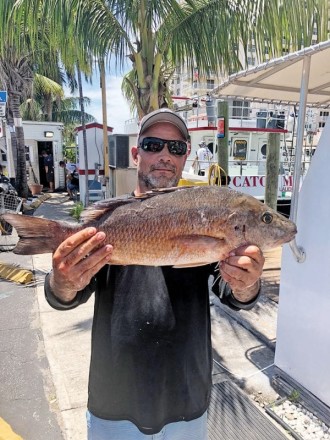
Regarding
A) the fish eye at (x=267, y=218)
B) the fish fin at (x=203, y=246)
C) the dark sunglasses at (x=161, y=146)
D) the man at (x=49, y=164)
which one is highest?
the dark sunglasses at (x=161, y=146)

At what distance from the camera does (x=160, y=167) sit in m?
1.93

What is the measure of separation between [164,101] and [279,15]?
7.86ft

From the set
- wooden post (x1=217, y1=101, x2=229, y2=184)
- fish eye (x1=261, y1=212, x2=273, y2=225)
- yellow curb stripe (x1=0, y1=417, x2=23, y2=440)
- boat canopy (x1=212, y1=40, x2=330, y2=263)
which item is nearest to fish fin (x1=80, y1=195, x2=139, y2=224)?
fish eye (x1=261, y1=212, x2=273, y2=225)

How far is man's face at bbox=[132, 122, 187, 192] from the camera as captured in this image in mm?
1935

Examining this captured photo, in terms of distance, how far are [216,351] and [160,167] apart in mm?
2820

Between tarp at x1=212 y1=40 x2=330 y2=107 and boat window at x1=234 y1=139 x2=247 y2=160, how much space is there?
8.23m

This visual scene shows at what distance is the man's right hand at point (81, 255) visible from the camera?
1.52m

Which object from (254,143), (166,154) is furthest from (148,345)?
(254,143)

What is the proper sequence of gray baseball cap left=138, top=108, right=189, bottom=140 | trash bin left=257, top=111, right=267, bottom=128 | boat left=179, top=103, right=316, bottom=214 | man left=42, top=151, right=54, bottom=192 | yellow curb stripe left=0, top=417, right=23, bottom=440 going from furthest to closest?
man left=42, top=151, right=54, bottom=192, trash bin left=257, top=111, right=267, bottom=128, boat left=179, top=103, right=316, bottom=214, yellow curb stripe left=0, top=417, right=23, bottom=440, gray baseball cap left=138, top=108, right=189, bottom=140

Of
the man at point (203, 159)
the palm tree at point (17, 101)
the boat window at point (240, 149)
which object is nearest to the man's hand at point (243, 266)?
the man at point (203, 159)

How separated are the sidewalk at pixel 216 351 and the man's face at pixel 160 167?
2216 mm

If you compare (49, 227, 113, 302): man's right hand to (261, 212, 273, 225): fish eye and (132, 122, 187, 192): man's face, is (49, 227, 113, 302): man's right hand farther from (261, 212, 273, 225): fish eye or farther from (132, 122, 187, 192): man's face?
(261, 212, 273, 225): fish eye

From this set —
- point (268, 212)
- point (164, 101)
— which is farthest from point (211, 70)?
point (268, 212)

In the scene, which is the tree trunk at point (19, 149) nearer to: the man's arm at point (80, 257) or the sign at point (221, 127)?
the sign at point (221, 127)
